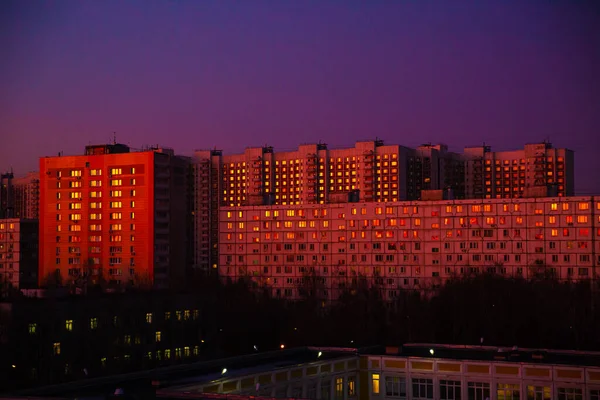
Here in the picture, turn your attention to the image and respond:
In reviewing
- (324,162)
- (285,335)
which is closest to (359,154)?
(324,162)

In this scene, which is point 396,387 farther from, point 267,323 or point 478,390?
point 267,323

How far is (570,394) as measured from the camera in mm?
22156

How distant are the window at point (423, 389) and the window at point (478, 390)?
1.00 meters

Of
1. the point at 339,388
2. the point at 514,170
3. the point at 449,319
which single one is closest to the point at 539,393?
the point at 339,388

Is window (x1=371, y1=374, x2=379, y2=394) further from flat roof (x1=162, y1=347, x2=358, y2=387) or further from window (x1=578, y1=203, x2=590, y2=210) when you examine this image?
window (x1=578, y1=203, x2=590, y2=210)

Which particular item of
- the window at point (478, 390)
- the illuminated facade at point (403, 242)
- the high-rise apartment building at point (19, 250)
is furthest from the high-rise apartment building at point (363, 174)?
the window at point (478, 390)

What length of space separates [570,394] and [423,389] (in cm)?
373

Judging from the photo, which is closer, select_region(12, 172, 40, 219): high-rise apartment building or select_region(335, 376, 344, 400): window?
Result: select_region(335, 376, 344, 400): window

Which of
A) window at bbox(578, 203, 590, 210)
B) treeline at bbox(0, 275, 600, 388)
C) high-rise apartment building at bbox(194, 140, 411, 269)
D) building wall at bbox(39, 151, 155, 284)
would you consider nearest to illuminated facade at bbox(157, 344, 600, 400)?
treeline at bbox(0, 275, 600, 388)

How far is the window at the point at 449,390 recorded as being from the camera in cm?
2359

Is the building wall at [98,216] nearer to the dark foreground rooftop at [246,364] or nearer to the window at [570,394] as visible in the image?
the dark foreground rooftop at [246,364]

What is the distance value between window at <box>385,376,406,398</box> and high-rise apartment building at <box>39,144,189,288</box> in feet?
111

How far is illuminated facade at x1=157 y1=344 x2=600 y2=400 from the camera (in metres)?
21.8

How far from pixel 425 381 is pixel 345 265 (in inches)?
1262
